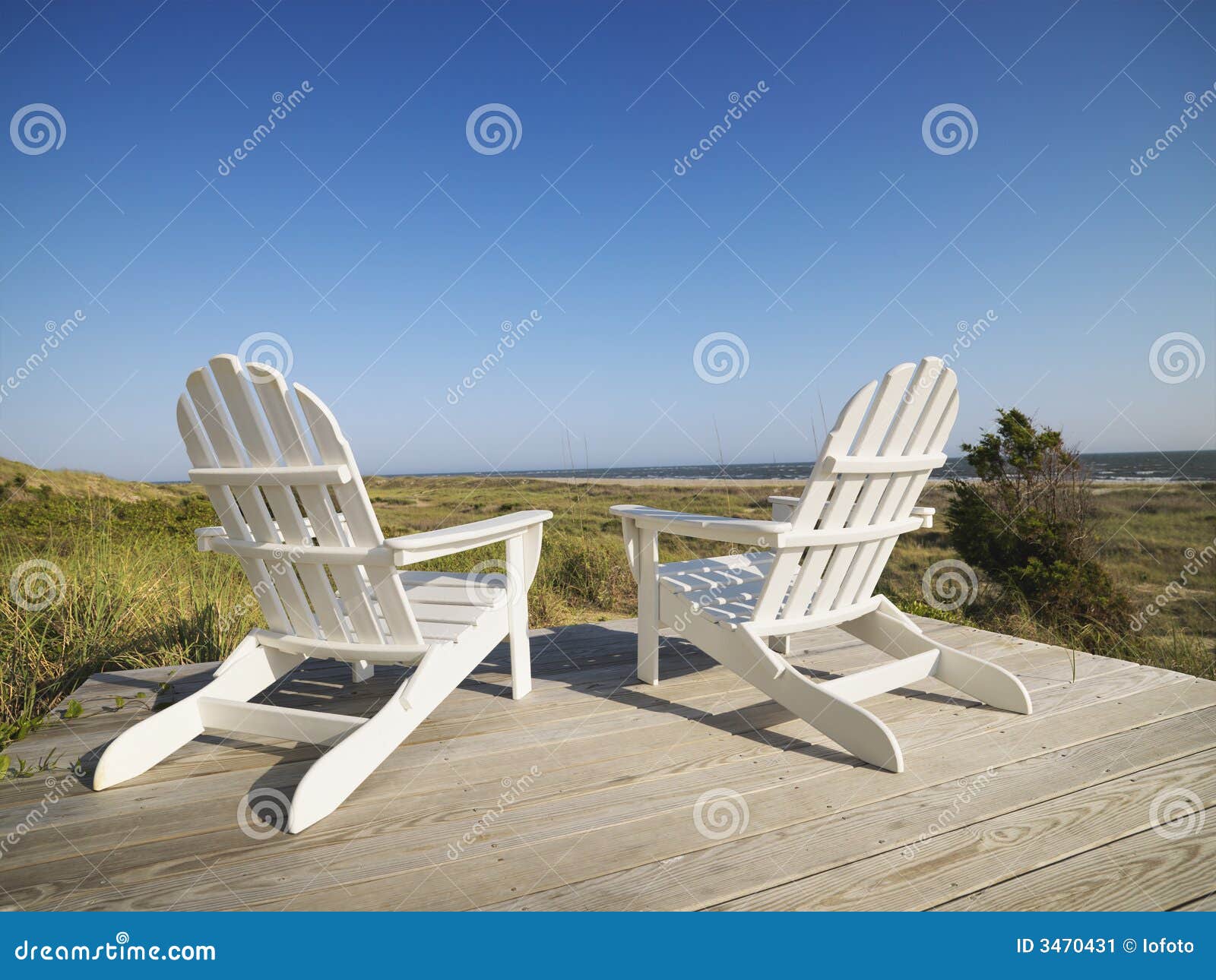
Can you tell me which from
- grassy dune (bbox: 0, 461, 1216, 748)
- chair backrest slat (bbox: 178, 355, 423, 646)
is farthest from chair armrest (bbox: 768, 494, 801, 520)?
chair backrest slat (bbox: 178, 355, 423, 646)

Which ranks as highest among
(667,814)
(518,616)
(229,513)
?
(229,513)

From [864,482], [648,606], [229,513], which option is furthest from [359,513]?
[864,482]

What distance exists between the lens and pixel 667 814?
152cm

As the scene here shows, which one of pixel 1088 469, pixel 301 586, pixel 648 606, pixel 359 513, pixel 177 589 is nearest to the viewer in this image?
pixel 359 513

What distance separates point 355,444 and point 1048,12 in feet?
18.9

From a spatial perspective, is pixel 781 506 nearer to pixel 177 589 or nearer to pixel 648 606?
pixel 648 606

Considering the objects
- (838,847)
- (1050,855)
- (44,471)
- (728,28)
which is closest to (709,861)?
(838,847)

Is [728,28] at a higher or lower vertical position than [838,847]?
higher

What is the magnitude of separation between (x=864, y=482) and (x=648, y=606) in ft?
3.15

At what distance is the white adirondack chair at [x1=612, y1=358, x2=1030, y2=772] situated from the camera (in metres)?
1.81

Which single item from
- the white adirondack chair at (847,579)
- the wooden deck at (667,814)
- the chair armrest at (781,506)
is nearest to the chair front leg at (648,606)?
the white adirondack chair at (847,579)

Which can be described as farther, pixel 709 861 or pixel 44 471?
pixel 44 471

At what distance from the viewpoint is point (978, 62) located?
4.81 meters
